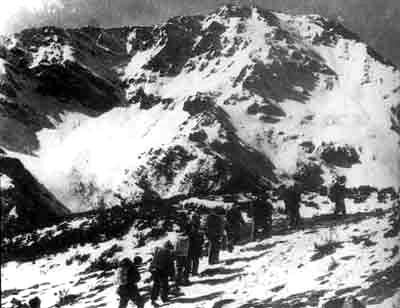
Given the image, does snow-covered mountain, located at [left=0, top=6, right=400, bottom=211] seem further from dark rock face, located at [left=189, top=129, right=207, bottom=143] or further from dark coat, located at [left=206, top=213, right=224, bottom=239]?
dark coat, located at [left=206, top=213, right=224, bottom=239]

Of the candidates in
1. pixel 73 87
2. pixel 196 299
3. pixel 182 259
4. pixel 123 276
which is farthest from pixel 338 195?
pixel 73 87

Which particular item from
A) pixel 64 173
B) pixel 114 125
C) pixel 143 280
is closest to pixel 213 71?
pixel 114 125

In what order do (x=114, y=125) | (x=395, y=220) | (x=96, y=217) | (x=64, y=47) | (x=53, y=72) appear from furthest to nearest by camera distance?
(x=64, y=47)
(x=53, y=72)
(x=114, y=125)
(x=96, y=217)
(x=395, y=220)

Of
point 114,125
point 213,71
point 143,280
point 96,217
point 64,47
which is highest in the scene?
point 64,47

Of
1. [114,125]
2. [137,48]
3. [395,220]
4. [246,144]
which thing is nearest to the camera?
[395,220]

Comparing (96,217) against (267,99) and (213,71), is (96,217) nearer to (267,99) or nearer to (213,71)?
(267,99)

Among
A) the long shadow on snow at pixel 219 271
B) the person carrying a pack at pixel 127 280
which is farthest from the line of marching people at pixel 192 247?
the long shadow on snow at pixel 219 271

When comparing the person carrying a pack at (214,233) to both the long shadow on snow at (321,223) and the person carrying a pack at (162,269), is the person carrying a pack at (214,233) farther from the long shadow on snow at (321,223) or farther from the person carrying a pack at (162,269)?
the long shadow on snow at (321,223)
